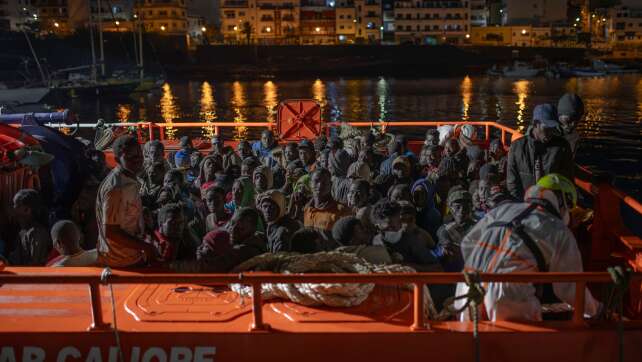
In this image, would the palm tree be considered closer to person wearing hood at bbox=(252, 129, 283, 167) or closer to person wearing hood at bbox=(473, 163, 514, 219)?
person wearing hood at bbox=(252, 129, 283, 167)

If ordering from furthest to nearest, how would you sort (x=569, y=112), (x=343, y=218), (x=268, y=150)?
(x=268, y=150) → (x=569, y=112) → (x=343, y=218)

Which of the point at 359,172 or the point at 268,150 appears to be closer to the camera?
the point at 359,172

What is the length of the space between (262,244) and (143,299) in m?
1.15

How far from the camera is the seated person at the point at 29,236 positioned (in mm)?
5852

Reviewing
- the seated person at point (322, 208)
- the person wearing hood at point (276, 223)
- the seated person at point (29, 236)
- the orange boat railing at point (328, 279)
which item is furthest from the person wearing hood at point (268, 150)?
the orange boat railing at point (328, 279)

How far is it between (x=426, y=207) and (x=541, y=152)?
181 centimetres

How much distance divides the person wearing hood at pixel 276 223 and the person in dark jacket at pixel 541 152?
240 centimetres

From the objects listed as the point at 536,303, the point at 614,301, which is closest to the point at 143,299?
the point at 536,303

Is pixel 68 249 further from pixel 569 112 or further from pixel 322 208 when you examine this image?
pixel 569 112

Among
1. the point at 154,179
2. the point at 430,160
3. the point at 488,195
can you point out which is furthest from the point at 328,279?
the point at 430,160

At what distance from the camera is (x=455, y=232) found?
18.6 ft

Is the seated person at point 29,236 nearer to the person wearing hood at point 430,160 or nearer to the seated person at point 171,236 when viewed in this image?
the seated person at point 171,236

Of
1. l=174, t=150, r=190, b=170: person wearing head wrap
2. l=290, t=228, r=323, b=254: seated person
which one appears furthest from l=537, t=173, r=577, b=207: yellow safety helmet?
l=174, t=150, r=190, b=170: person wearing head wrap

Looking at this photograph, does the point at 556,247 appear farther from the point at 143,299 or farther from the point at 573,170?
the point at 143,299
